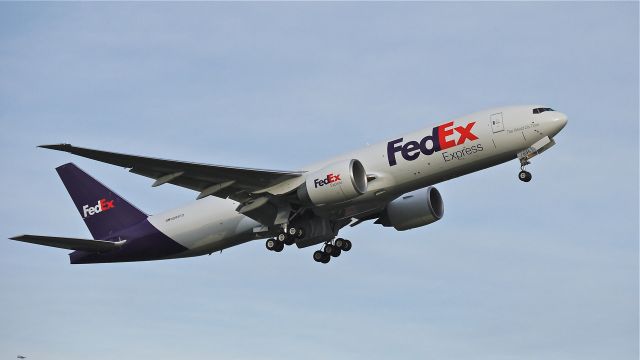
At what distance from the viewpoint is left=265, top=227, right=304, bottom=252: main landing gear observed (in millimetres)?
42781

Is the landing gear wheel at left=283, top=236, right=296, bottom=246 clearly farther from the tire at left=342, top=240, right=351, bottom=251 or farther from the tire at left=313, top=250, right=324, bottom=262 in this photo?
the tire at left=342, top=240, right=351, bottom=251

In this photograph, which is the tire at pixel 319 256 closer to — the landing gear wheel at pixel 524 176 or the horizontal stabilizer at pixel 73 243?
the horizontal stabilizer at pixel 73 243

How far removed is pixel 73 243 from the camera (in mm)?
44438

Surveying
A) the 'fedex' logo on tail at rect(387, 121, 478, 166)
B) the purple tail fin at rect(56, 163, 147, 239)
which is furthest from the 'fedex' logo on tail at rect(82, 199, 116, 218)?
the 'fedex' logo on tail at rect(387, 121, 478, 166)

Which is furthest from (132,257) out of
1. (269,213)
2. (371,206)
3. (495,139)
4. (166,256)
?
(495,139)

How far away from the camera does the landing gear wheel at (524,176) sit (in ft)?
130

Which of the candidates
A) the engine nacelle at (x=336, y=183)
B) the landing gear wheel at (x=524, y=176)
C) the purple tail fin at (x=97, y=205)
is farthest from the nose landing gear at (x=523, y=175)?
the purple tail fin at (x=97, y=205)

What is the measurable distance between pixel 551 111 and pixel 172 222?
1685 centimetres

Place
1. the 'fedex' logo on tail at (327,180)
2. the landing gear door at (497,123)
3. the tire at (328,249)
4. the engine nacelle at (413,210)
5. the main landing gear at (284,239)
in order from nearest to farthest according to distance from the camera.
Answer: the landing gear door at (497,123) < the 'fedex' logo on tail at (327,180) < the main landing gear at (284,239) < the engine nacelle at (413,210) < the tire at (328,249)

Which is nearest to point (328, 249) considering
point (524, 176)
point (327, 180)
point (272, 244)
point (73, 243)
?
point (272, 244)

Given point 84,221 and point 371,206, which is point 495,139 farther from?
point 84,221

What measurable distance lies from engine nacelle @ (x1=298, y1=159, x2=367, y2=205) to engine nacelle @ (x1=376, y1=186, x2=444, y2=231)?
21.2 ft

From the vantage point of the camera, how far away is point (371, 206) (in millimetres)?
43000

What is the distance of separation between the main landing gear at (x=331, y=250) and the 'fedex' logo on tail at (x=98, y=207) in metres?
9.82
